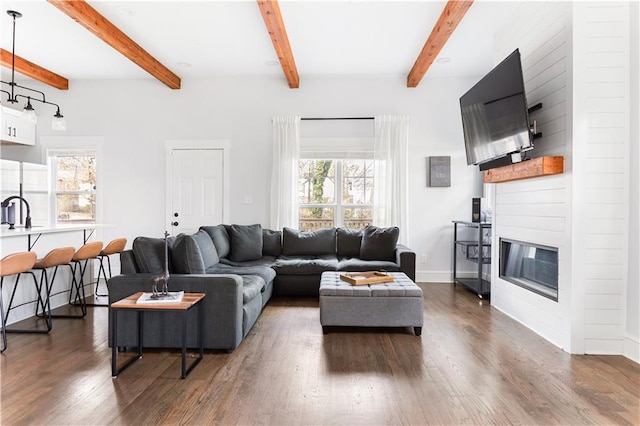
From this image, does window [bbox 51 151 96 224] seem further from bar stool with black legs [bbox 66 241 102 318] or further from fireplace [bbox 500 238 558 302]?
fireplace [bbox 500 238 558 302]

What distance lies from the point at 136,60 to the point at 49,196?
280cm

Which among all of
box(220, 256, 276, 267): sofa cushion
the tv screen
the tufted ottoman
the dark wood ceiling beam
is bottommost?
the tufted ottoman

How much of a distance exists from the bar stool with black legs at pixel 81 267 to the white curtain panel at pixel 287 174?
2228 millimetres

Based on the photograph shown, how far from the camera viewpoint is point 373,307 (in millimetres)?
3000

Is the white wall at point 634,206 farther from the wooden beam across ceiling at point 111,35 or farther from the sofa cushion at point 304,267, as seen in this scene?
the wooden beam across ceiling at point 111,35

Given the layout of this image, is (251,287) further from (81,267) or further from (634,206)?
(634,206)

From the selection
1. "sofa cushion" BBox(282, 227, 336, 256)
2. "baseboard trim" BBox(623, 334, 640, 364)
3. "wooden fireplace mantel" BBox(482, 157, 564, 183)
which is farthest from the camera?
"sofa cushion" BBox(282, 227, 336, 256)

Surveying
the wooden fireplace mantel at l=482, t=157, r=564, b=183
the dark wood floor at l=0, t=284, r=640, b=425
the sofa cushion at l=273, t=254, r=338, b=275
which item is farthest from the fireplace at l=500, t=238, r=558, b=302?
the sofa cushion at l=273, t=254, r=338, b=275

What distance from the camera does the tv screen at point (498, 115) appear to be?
2.78 metres

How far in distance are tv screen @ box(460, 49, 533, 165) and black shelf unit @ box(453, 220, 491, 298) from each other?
1043 mm

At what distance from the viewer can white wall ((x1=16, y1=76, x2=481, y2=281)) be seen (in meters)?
5.19

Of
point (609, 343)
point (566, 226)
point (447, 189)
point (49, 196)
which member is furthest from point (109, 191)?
point (609, 343)

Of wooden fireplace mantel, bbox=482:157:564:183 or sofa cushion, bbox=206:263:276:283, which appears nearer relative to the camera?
wooden fireplace mantel, bbox=482:157:564:183

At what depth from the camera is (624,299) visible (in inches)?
103
